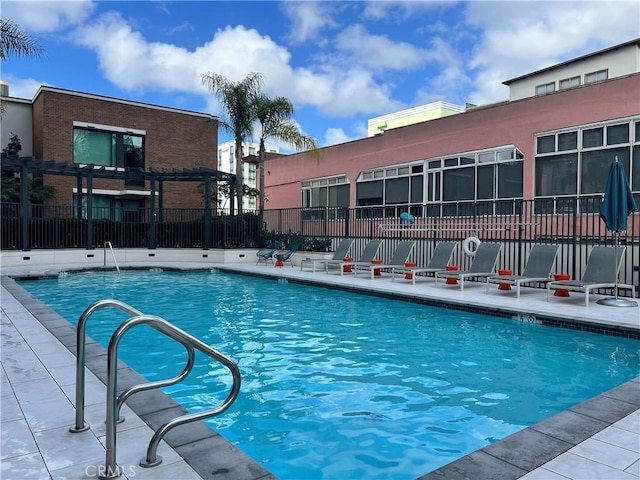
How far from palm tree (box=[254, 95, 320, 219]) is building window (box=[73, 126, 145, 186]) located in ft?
23.6

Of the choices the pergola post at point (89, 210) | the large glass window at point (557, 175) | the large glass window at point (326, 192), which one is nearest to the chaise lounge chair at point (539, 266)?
the large glass window at point (557, 175)

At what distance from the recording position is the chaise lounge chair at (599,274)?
8711mm

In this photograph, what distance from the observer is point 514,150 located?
46.9 ft

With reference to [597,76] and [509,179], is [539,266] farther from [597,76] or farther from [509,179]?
[597,76]

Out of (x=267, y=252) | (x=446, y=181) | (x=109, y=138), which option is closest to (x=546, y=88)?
(x=446, y=181)

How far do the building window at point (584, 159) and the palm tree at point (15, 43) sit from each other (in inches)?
608

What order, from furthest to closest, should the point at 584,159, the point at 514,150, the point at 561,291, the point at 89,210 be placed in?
the point at 89,210 < the point at 514,150 < the point at 584,159 < the point at 561,291

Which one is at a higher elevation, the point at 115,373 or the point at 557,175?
the point at 557,175

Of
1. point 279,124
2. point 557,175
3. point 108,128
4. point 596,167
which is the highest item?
point 108,128

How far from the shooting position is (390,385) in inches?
194

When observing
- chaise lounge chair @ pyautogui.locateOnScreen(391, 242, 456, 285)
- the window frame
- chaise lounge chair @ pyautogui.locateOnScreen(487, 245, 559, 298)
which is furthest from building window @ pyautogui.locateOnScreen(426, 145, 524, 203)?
the window frame

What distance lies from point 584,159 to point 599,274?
480 centimetres

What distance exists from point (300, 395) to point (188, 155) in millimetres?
23791

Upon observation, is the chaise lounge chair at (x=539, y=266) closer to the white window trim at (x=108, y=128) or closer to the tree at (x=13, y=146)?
the white window trim at (x=108, y=128)
